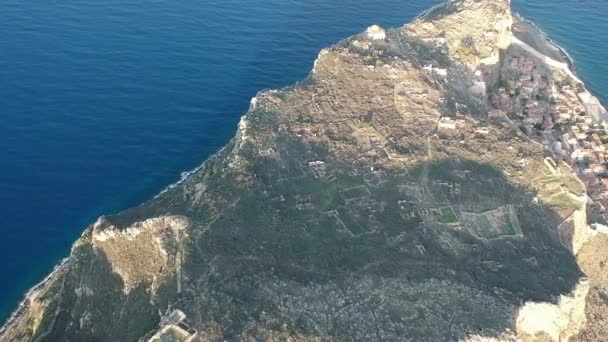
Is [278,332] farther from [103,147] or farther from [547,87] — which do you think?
[547,87]

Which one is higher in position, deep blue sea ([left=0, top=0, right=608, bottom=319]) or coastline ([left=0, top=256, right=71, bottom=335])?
deep blue sea ([left=0, top=0, right=608, bottom=319])

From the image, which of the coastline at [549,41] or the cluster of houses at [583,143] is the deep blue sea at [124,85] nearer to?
the coastline at [549,41]

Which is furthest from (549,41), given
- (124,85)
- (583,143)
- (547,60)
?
(124,85)

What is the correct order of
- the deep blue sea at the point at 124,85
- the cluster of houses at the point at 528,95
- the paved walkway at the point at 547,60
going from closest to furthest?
the deep blue sea at the point at 124,85
the cluster of houses at the point at 528,95
the paved walkway at the point at 547,60

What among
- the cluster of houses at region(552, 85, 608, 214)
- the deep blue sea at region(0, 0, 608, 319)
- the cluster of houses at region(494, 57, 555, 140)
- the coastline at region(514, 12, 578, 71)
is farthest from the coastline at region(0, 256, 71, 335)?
the coastline at region(514, 12, 578, 71)

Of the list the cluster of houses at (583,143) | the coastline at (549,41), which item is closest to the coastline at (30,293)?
the cluster of houses at (583,143)

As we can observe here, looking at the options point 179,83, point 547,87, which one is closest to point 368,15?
point 547,87

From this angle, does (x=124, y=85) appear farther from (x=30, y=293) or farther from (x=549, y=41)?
(x=549, y=41)

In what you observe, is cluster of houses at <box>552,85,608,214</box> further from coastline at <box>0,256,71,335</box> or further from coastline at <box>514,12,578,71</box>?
coastline at <box>0,256,71,335</box>
